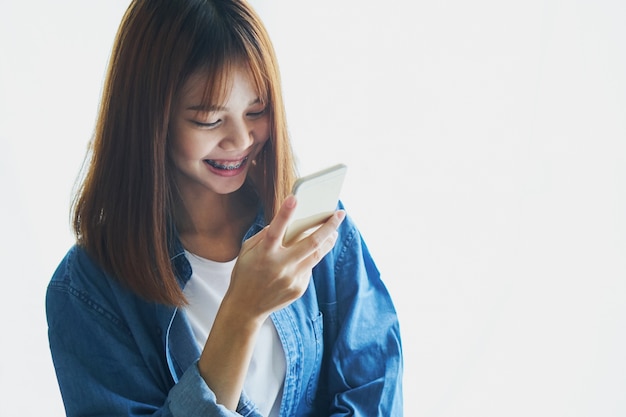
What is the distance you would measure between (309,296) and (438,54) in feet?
2.43

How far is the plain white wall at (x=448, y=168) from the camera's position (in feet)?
4.94

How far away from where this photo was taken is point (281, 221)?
0.84 metres

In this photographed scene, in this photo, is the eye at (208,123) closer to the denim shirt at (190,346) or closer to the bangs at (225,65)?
the bangs at (225,65)

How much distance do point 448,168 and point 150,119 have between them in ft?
2.90

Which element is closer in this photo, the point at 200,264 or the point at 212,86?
the point at 212,86

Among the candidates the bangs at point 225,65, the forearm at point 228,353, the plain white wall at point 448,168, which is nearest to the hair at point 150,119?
the bangs at point 225,65

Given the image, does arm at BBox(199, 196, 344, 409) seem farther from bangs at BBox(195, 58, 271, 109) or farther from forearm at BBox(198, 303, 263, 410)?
bangs at BBox(195, 58, 271, 109)

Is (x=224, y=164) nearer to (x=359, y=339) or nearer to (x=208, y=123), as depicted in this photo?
(x=208, y=123)

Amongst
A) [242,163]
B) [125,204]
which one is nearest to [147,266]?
[125,204]

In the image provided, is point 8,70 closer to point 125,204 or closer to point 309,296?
point 125,204

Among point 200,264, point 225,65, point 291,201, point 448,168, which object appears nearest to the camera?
point 291,201

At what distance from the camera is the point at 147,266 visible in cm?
98

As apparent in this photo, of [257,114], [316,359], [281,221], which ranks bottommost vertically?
[316,359]

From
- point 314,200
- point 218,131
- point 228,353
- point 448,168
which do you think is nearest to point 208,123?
point 218,131
